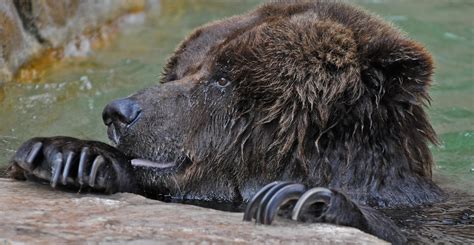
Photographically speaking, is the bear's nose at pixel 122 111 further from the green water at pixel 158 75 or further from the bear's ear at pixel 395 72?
the green water at pixel 158 75

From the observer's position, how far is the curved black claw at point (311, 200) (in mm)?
3367

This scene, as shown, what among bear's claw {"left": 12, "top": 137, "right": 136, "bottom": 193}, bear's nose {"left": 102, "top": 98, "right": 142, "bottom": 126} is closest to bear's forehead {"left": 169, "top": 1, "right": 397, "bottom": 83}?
bear's nose {"left": 102, "top": 98, "right": 142, "bottom": 126}

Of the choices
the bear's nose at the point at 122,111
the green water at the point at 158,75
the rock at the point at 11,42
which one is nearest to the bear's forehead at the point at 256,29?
the bear's nose at the point at 122,111

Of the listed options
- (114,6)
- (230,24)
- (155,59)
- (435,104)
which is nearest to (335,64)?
(230,24)

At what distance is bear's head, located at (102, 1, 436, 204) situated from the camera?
13.5 feet

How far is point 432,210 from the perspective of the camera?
13.9 feet

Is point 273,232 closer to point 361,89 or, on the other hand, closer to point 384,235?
point 384,235

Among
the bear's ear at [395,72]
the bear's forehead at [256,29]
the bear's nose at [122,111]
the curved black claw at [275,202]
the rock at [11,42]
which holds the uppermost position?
the rock at [11,42]

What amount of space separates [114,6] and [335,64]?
517 cm

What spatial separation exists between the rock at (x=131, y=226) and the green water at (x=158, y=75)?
6.48 ft

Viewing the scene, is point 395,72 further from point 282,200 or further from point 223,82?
point 282,200

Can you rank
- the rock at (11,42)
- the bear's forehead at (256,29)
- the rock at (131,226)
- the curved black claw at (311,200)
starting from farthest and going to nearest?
1. the rock at (11,42)
2. the bear's forehead at (256,29)
3. the curved black claw at (311,200)
4. the rock at (131,226)

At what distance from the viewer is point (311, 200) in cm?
340

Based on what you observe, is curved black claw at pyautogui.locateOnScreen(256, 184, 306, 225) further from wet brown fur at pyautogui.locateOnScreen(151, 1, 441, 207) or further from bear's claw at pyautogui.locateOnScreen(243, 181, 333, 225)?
wet brown fur at pyautogui.locateOnScreen(151, 1, 441, 207)
